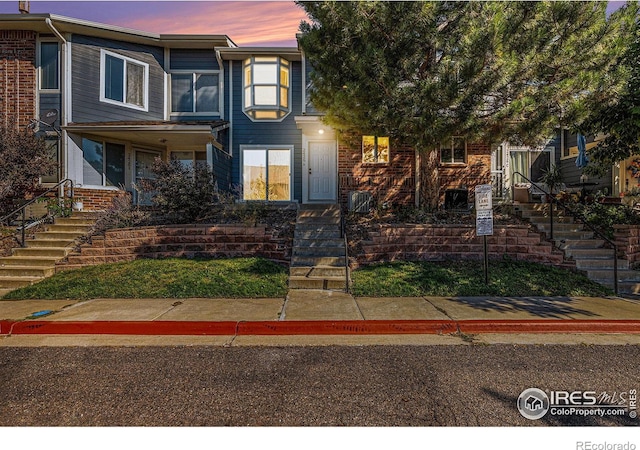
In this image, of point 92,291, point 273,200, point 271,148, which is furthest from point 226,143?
point 92,291

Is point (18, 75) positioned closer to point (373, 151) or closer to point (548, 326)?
point (373, 151)

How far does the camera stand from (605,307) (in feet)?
18.7

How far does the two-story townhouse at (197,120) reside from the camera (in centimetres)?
1179

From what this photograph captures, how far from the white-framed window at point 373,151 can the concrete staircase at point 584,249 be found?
4948mm

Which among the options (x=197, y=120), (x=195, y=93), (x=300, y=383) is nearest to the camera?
(x=300, y=383)

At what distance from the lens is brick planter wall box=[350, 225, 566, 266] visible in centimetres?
800

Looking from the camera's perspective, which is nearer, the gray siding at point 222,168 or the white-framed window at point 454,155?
the gray siding at point 222,168

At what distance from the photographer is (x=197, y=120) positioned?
1353 centimetres

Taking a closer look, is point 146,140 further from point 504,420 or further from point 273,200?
point 504,420

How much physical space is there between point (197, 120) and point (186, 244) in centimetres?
743

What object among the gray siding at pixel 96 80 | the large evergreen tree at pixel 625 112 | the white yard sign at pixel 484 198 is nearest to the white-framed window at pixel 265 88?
the gray siding at pixel 96 80

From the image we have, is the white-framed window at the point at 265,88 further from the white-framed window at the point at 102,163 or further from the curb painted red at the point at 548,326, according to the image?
the curb painted red at the point at 548,326

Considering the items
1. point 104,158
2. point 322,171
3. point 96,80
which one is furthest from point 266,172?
point 96,80

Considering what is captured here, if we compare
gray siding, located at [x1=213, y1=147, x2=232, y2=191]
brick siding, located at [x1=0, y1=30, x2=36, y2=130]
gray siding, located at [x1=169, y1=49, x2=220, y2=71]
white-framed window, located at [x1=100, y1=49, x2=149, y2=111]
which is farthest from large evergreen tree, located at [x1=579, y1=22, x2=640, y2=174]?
brick siding, located at [x1=0, y1=30, x2=36, y2=130]
